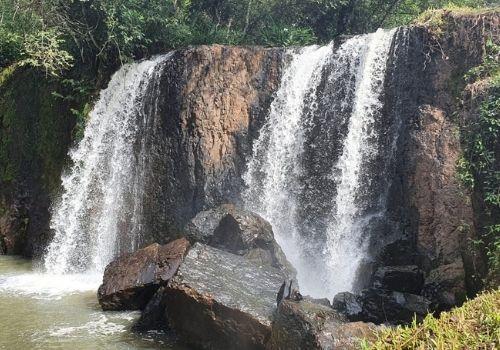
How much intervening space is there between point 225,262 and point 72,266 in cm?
632

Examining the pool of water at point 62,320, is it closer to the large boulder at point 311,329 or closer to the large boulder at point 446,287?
the large boulder at point 311,329

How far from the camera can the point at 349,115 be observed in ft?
39.8

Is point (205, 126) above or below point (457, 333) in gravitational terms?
above

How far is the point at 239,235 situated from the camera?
417 inches

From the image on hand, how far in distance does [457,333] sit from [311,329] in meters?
3.19

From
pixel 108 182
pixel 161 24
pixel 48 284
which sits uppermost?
pixel 161 24

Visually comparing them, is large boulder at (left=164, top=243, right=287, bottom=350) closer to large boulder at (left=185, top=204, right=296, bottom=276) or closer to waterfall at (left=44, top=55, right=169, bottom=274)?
large boulder at (left=185, top=204, right=296, bottom=276)

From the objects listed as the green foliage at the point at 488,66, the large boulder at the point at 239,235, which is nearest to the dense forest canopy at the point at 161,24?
the large boulder at the point at 239,235

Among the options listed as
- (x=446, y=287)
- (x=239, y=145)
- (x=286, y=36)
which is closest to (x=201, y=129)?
(x=239, y=145)

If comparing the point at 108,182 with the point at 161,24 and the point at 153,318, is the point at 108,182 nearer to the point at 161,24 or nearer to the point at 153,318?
the point at 161,24

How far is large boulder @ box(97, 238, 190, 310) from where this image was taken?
384 inches

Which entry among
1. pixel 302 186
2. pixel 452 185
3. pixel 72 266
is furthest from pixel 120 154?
pixel 452 185

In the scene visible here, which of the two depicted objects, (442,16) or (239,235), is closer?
(239,235)

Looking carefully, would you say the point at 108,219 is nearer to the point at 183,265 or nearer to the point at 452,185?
the point at 183,265
